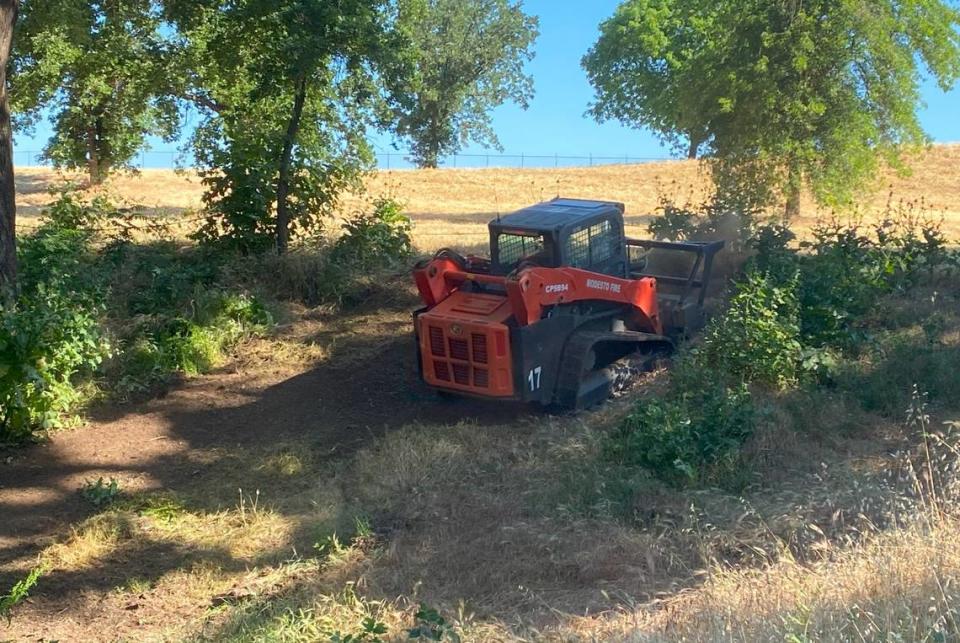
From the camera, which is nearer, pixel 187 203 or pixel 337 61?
pixel 337 61

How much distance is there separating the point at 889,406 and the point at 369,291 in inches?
314

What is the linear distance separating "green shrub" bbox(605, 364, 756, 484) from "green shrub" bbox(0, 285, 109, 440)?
17.4 ft

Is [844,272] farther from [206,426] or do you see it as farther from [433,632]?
[433,632]

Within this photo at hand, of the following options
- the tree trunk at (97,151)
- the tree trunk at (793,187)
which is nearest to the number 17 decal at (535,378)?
the tree trunk at (793,187)

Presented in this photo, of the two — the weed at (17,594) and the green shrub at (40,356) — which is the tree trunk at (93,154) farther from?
the weed at (17,594)

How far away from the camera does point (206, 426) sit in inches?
446

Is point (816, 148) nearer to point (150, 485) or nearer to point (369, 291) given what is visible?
point (369, 291)

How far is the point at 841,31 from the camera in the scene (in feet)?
67.9

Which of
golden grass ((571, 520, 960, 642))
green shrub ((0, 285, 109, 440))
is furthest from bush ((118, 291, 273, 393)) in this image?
golden grass ((571, 520, 960, 642))

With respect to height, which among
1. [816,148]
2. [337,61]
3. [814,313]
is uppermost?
[337,61]

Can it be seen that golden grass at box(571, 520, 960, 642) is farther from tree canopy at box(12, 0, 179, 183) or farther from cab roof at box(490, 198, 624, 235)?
tree canopy at box(12, 0, 179, 183)

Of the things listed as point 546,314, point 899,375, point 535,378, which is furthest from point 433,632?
point 899,375

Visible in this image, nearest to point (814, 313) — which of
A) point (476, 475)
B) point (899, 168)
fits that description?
point (476, 475)

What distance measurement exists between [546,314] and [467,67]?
138 ft
